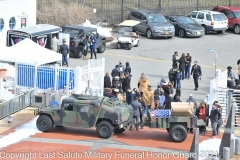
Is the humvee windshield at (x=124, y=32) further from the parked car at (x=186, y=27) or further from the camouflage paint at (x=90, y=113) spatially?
the camouflage paint at (x=90, y=113)

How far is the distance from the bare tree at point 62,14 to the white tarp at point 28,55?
12.2 m

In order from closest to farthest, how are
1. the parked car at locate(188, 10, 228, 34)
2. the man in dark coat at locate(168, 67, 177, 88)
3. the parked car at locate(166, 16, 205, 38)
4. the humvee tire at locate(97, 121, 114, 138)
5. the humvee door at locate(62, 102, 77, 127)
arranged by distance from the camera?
the humvee tire at locate(97, 121, 114, 138) → the humvee door at locate(62, 102, 77, 127) → the man in dark coat at locate(168, 67, 177, 88) → the parked car at locate(166, 16, 205, 38) → the parked car at locate(188, 10, 228, 34)

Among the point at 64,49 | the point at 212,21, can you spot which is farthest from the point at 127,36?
the point at 212,21

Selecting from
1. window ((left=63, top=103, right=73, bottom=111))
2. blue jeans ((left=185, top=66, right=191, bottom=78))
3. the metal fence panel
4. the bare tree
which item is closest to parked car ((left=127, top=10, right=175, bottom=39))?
the bare tree

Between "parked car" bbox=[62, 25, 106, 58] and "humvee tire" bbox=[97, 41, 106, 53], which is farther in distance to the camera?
"humvee tire" bbox=[97, 41, 106, 53]

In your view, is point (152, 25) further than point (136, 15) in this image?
No

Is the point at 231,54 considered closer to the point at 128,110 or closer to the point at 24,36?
the point at 24,36

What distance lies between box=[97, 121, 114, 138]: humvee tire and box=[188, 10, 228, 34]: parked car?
→ 2126 centimetres

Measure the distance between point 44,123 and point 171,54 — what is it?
15.3 meters

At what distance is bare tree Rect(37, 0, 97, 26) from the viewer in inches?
1654

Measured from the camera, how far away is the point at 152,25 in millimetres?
40938

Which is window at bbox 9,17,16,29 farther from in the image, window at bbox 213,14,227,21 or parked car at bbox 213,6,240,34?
parked car at bbox 213,6,240,34

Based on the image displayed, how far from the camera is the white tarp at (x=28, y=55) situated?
28795 millimetres

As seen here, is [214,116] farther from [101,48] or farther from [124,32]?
[124,32]
